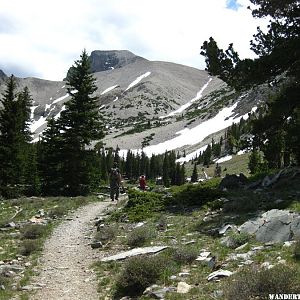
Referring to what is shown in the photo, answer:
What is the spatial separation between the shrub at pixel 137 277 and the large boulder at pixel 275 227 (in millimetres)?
3299

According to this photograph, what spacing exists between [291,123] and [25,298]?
17037 mm

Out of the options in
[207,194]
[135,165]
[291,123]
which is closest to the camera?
[207,194]

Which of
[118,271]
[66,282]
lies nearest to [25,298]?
[66,282]

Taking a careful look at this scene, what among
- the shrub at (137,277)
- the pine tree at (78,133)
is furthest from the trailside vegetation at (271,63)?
the pine tree at (78,133)

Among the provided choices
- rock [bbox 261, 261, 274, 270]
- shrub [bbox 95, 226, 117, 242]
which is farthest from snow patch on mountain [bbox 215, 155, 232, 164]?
rock [bbox 261, 261, 274, 270]

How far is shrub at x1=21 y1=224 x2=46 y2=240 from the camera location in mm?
16828

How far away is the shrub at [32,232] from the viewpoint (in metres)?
16.8

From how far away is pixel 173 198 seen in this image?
21203 mm

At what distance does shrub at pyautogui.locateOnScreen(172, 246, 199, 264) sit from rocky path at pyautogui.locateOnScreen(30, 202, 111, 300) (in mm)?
2332

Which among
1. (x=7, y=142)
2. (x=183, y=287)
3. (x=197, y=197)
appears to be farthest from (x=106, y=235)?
(x=7, y=142)

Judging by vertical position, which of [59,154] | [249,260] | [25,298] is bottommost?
[25,298]

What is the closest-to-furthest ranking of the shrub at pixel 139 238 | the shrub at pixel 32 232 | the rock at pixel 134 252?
the rock at pixel 134 252 < the shrub at pixel 139 238 < the shrub at pixel 32 232

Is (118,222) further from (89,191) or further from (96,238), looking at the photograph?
(89,191)

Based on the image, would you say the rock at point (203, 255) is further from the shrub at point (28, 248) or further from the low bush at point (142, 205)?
the low bush at point (142, 205)
